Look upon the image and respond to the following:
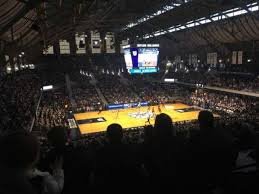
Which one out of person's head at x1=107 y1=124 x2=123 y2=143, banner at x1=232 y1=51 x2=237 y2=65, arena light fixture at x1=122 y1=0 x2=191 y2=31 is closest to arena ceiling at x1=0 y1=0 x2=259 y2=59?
arena light fixture at x1=122 y1=0 x2=191 y2=31

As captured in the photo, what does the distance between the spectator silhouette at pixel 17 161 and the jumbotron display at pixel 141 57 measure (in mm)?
34637

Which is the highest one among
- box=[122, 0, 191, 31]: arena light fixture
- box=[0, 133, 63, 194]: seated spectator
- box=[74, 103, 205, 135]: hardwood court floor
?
box=[122, 0, 191, 31]: arena light fixture

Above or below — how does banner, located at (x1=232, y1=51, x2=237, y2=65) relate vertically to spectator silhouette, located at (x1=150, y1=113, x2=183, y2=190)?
above

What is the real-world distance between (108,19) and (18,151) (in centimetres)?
3835

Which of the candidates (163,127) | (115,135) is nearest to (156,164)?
(163,127)

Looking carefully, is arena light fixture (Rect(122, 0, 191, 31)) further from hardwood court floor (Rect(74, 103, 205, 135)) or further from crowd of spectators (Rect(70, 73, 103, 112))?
crowd of spectators (Rect(70, 73, 103, 112))

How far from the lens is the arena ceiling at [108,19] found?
2012 cm

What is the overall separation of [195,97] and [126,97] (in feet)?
39.2

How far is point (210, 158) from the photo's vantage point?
132 inches

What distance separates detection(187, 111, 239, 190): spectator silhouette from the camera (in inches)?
129

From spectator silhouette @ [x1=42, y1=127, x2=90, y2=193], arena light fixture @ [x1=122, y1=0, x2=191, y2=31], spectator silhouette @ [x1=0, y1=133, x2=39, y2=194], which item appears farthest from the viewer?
arena light fixture @ [x1=122, y1=0, x2=191, y2=31]

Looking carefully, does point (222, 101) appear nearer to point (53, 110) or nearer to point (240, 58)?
point (240, 58)

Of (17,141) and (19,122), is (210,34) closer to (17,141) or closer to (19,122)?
(19,122)

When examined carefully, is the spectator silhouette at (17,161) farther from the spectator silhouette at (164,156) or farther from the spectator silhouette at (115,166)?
the spectator silhouette at (164,156)
